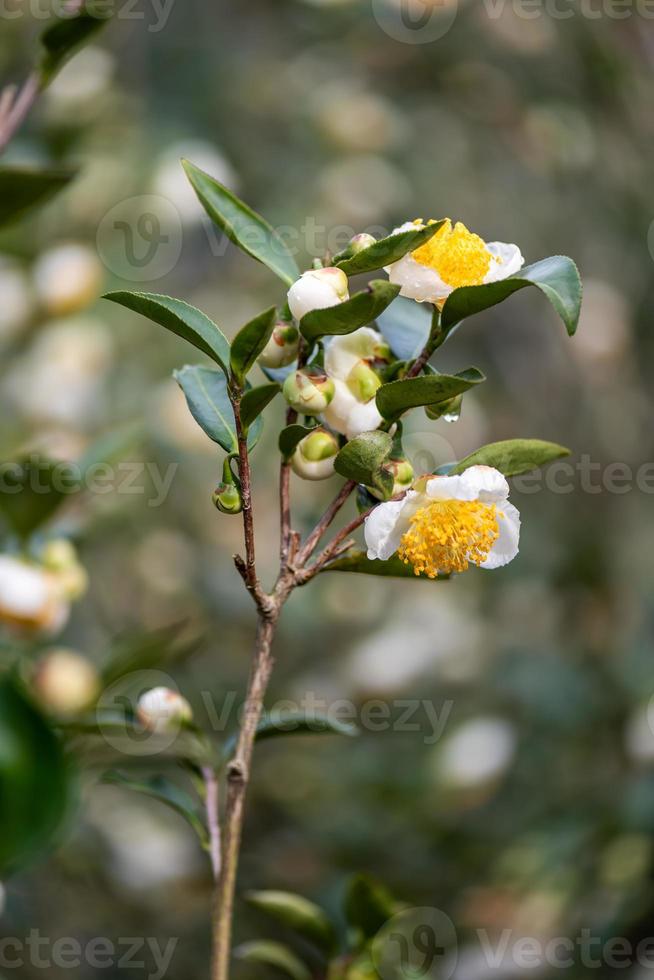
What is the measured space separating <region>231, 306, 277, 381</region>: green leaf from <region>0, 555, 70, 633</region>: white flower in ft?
1.43

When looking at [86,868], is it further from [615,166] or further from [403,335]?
[615,166]

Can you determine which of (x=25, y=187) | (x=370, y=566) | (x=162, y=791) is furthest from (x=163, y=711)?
(x=25, y=187)

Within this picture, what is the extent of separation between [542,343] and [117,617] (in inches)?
44.8

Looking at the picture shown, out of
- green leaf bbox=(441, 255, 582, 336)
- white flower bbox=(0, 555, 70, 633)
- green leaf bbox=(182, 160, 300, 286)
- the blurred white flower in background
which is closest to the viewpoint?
green leaf bbox=(441, 255, 582, 336)

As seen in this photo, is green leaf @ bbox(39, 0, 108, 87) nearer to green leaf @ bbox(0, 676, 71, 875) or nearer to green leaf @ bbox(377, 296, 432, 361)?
green leaf @ bbox(377, 296, 432, 361)

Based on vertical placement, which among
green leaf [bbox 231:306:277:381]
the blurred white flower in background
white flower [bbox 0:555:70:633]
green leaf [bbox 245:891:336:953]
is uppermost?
the blurred white flower in background

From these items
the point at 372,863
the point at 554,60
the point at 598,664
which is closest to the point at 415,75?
the point at 554,60

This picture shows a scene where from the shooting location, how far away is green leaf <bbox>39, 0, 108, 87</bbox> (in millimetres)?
782

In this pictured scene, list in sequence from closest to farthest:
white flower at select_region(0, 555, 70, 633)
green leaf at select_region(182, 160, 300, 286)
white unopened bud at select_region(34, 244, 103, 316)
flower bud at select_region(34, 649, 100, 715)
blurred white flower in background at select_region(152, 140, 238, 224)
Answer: green leaf at select_region(182, 160, 300, 286) → white flower at select_region(0, 555, 70, 633) → flower bud at select_region(34, 649, 100, 715) → white unopened bud at select_region(34, 244, 103, 316) → blurred white flower in background at select_region(152, 140, 238, 224)

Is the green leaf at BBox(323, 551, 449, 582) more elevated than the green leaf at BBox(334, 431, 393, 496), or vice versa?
the green leaf at BBox(334, 431, 393, 496)

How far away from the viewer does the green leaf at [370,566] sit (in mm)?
601

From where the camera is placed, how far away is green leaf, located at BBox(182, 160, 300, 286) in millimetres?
612

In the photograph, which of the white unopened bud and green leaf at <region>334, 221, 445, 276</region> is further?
the white unopened bud

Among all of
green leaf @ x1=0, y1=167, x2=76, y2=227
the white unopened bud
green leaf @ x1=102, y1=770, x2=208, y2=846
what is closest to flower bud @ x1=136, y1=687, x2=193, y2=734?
green leaf @ x1=102, y1=770, x2=208, y2=846
